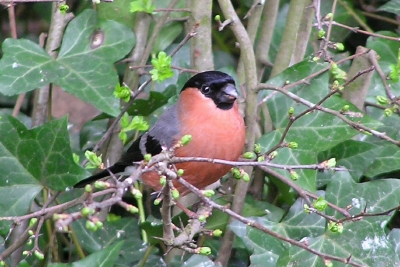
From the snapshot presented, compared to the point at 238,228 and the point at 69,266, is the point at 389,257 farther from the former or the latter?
the point at 69,266

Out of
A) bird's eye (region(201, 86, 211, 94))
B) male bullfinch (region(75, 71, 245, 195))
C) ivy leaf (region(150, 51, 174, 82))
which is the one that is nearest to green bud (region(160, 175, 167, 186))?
ivy leaf (region(150, 51, 174, 82))

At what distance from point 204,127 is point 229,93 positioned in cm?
12

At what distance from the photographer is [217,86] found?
1.86 metres

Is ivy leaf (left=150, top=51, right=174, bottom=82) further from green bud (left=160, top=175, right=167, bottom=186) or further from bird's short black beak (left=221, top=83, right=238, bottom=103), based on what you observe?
green bud (left=160, top=175, right=167, bottom=186)

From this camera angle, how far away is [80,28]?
1.94 m

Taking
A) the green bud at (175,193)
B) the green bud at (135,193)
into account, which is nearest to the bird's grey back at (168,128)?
the green bud at (175,193)

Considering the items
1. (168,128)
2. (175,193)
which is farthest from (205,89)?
(175,193)

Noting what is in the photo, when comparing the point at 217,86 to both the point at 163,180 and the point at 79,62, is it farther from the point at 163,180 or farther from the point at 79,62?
the point at 163,180

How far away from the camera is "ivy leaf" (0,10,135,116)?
171 cm

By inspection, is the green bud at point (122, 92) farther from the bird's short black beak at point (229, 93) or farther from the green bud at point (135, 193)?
the green bud at point (135, 193)

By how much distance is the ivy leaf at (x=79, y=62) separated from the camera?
67.2 inches

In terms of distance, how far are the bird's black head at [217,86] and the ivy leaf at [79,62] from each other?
244 millimetres

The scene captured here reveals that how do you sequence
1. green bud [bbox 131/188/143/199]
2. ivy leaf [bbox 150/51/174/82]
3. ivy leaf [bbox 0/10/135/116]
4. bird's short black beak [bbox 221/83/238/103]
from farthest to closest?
bird's short black beak [bbox 221/83/238/103], ivy leaf [bbox 0/10/135/116], ivy leaf [bbox 150/51/174/82], green bud [bbox 131/188/143/199]

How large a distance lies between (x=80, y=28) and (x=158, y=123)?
0.38 metres
